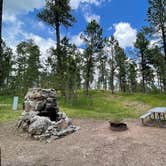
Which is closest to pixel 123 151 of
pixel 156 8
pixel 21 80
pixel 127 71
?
pixel 156 8

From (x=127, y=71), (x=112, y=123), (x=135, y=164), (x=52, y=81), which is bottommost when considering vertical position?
(x=135, y=164)

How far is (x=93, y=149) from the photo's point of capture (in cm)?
799

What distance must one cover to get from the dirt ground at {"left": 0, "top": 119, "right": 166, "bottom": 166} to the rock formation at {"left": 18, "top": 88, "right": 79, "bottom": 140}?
48cm

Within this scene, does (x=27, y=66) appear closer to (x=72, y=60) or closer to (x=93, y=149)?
(x=72, y=60)

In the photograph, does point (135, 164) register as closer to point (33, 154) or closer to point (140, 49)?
point (33, 154)

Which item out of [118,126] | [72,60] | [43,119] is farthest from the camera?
[72,60]

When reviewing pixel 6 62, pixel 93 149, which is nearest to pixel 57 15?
pixel 6 62

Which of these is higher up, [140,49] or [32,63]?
[140,49]

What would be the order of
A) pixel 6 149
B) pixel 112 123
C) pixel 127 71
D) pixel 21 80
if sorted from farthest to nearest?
1. pixel 127 71
2. pixel 21 80
3. pixel 112 123
4. pixel 6 149

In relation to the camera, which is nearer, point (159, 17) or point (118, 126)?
point (118, 126)

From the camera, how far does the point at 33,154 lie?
7.69 metres

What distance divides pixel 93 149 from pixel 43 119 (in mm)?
3629

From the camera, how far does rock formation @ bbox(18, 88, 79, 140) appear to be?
400 inches

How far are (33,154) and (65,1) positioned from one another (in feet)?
73.5
